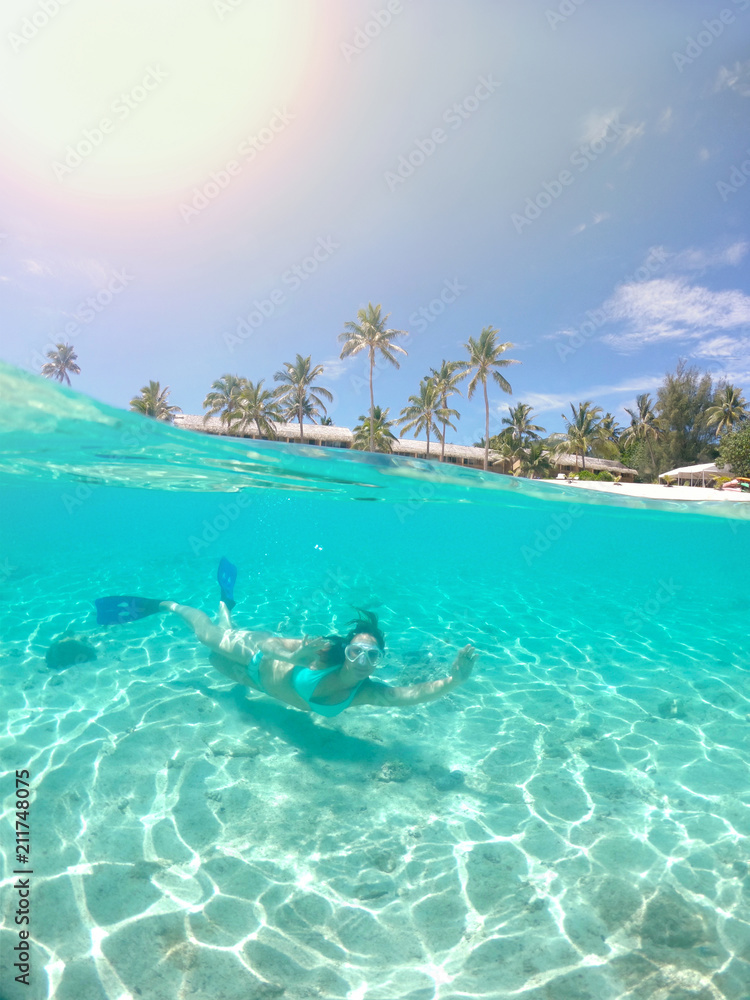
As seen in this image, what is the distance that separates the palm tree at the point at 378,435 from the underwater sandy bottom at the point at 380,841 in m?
38.8

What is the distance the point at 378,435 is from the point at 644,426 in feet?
102

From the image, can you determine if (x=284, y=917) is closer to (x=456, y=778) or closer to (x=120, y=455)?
(x=456, y=778)

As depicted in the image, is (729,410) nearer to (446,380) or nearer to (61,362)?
(446,380)

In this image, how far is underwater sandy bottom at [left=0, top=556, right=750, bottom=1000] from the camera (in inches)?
141

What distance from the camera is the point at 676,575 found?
46781 millimetres

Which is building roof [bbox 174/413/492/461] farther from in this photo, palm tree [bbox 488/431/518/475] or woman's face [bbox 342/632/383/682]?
woman's face [bbox 342/632/383/682]

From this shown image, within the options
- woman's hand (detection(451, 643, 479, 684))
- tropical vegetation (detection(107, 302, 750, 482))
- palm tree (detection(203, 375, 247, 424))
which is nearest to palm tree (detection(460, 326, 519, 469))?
tropical vegetation (detection(107, 302, 750, 482))

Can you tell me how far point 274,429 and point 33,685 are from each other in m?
43.2

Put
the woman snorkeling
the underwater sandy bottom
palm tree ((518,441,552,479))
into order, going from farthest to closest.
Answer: palm tree ((518,441,552,479)) < the woman snorkeling < the underwater sandy bottom

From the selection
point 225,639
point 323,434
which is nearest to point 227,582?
point 225,639

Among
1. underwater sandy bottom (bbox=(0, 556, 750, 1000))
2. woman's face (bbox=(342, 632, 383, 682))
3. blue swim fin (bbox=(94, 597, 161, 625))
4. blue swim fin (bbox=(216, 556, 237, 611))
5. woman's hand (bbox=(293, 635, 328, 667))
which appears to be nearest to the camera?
underwater sandy bottom (bbox=(0, 556, 750, 1000))

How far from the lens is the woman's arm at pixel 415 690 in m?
5.41

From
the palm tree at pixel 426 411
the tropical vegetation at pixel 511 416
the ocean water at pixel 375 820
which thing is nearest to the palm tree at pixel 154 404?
the tropical vegetation at pixel 511 416

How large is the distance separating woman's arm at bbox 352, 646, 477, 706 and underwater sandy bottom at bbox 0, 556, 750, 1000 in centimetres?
89
